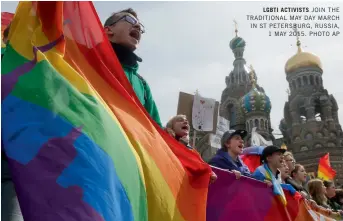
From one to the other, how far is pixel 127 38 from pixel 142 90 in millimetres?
378

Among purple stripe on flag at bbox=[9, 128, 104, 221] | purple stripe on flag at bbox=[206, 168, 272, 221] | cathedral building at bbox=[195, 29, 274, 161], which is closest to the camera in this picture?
purple stripe on flag at bbox=[9, 128, 104, 221]

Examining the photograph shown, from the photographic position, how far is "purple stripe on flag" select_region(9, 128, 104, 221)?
1.73 m

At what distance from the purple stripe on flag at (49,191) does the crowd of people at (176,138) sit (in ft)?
0.31

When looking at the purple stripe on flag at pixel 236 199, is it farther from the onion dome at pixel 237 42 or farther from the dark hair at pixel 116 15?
the onion dome at pixel 237 42

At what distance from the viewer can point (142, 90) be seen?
10.8 feet

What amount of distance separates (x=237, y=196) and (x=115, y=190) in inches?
98.8

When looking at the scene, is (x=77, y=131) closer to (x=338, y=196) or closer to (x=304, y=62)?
(x=338, y=196)

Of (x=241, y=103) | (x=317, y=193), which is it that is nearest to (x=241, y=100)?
(x=241, y=103)

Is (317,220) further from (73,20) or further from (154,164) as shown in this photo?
(73,20)

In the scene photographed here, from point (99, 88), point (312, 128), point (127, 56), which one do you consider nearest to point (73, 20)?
point (99, 88)

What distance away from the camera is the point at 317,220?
5.51m

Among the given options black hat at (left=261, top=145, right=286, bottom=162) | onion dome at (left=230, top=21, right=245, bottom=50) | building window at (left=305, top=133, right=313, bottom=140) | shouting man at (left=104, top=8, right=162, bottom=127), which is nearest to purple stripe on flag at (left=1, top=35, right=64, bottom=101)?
shouting man at (left=104, top=8, right=162, bottom=127)

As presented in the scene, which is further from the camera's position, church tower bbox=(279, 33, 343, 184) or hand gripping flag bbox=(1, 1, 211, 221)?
church tower bbox=(279, 33, 343, 184)

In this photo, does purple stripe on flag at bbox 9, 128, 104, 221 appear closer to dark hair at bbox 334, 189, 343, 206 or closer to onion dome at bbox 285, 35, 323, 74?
dark hair at bbox 334, 189, 343, 206
